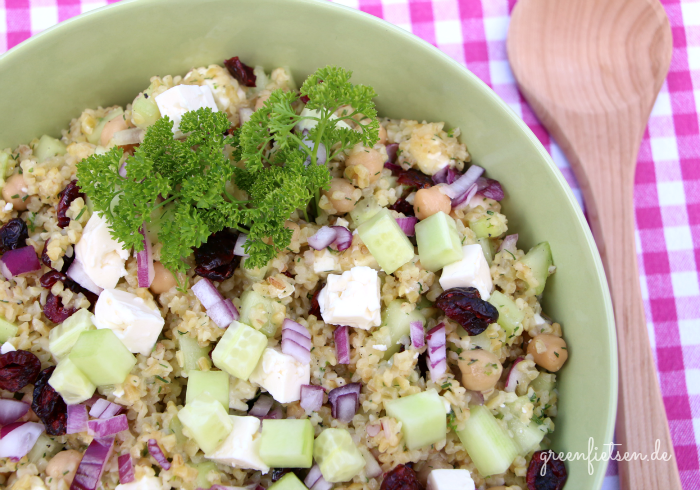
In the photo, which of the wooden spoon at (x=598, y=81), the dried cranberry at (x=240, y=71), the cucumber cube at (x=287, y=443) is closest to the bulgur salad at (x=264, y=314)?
the cucumber cube at (x=287, y=443)

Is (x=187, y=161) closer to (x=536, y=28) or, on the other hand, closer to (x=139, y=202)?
(x=139, y=202)

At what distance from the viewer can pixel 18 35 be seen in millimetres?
2842

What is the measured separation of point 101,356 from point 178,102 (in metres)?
1.06

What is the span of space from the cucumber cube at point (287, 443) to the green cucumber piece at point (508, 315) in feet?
2.95

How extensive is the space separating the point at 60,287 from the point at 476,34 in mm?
2520

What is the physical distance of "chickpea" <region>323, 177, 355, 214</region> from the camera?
217 centimetres

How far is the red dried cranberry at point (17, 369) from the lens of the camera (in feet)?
6.47

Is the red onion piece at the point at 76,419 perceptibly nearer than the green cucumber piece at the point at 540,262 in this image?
Yes

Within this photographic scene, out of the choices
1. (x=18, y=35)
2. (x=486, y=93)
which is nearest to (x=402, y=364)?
(x=486, y=93)

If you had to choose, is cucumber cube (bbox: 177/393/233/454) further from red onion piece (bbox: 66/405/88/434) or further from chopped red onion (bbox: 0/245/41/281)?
chopped red onion (bbox: 0/245/41/281)

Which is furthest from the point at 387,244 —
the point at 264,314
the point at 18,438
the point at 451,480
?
the point at 18,438

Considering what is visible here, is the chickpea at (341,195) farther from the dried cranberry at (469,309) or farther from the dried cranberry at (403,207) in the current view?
the dried cranberry at (469,309)

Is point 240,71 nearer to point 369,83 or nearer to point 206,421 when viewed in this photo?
point 369,83

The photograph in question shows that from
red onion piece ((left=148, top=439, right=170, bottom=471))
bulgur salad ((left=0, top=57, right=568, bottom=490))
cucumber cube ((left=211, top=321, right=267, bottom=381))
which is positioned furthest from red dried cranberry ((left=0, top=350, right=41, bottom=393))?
cucumber cube ((left=211, top=321, right=267, bottom=381))
